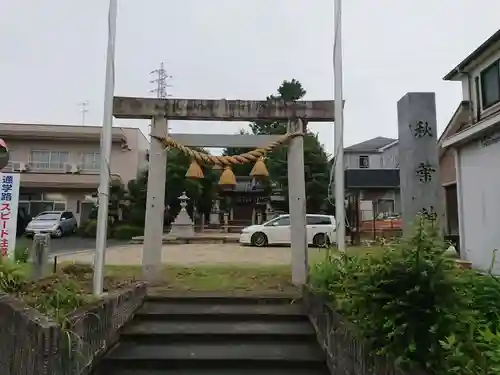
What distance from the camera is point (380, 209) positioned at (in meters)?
27.1

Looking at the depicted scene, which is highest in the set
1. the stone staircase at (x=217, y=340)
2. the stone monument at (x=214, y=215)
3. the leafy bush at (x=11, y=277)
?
the stone monument at (x=214, y=215)

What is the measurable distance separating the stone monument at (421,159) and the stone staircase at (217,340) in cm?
193

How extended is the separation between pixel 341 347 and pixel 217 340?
1611mm

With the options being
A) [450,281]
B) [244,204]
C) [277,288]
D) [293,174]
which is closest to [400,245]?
[450,281]

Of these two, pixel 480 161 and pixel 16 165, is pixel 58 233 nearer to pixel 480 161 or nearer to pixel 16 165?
pixel 16 165

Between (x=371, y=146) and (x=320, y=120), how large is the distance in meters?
28.2

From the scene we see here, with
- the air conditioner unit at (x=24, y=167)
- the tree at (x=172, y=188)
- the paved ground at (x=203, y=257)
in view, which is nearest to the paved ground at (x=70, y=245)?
the tree at (x=172, y=188)

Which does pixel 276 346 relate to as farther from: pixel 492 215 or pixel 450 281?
pixel 492 215

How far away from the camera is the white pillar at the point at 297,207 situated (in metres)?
7.23

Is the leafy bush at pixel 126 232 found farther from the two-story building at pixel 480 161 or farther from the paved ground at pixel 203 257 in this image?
the two-story building at pixel 480 161

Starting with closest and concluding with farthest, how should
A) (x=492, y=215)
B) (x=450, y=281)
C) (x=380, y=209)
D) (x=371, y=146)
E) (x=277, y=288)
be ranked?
(x=450, y=281) → (x=277, y=288) → (x=492, y=215) → (x=380, y=209) → (x=371, y=146)

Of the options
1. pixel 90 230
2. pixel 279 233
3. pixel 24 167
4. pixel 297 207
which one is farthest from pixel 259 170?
pixel 24 167

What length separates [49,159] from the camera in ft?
91.8

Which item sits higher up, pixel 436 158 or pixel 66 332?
pixel 436 158
